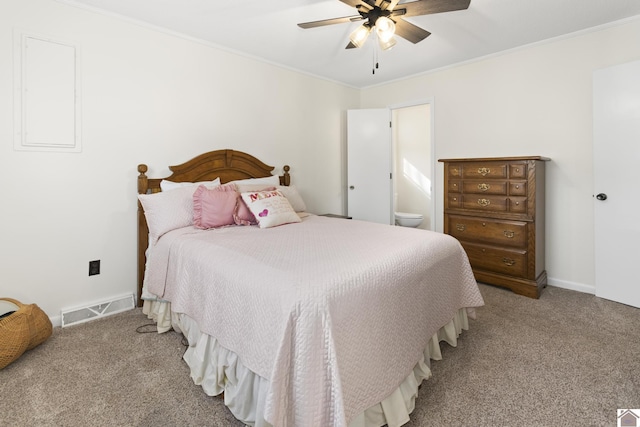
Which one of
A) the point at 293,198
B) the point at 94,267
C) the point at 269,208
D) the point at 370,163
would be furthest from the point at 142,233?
the point at 370,163

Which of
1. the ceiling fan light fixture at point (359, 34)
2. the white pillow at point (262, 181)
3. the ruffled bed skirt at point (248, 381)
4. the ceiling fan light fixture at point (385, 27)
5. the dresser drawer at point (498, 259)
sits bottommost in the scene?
the ruffled bed skirt at point (248, 381)

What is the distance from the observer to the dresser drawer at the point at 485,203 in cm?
306

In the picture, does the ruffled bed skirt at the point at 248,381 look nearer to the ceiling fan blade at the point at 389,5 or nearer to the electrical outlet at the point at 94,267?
the electrical outlet at the point at 94,267

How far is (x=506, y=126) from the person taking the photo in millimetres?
3402

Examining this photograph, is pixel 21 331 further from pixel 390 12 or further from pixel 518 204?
pixel 518 204

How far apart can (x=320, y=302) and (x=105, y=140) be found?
94.9 inches

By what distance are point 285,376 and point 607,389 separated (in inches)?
68.4

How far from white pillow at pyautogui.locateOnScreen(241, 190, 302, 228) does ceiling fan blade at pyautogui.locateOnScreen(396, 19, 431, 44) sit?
5.19 feet

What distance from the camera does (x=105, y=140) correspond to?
8.39ft

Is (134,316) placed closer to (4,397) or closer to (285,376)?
(4,397)

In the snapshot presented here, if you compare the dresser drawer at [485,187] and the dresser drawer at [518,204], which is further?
the dresser drawer at [485,187]

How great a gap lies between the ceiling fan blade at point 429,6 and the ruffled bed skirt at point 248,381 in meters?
1.93

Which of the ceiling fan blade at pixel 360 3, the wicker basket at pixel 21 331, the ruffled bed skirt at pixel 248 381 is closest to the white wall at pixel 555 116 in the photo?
the ruffled bed skirt at pixel 248 381

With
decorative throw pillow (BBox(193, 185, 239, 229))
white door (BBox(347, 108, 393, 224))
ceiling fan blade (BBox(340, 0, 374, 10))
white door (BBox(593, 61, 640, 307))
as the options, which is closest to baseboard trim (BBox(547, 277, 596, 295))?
white door (BBox(593, 61, 640, 307))
